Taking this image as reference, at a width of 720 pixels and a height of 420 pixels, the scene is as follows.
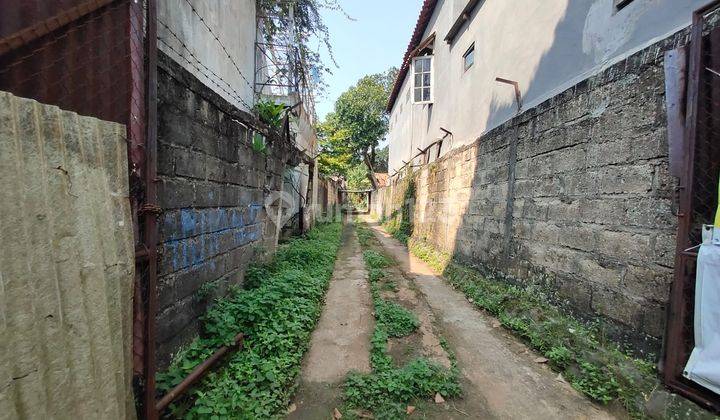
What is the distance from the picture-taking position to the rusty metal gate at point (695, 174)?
2.20 metres

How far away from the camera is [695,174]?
88.8 inches

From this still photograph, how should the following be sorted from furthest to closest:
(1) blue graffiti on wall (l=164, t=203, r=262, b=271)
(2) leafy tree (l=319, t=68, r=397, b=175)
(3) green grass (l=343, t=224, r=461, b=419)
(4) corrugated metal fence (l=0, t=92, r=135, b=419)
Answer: (2) leafy tree (l=319, t=68, r=397, b=175) → (1) blue graffiti on wall (l=164, t=203, r=262, b=271) → (3) green grass (l=343, t=224, r=461, b=419) → (4) corrugated metal fence (l=0, t=92, r=135, b=419)

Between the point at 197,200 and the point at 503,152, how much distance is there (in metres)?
4.45

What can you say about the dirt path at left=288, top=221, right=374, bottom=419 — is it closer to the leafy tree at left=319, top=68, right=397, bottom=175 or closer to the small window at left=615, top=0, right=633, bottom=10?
the small window at left=615, top=0, right=633, bottom=10

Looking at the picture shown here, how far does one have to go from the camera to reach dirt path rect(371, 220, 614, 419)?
2.41m

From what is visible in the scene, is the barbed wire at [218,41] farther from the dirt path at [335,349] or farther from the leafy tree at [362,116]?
the leafy tree at [362,116]

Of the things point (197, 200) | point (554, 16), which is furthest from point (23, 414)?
point (554, 16)

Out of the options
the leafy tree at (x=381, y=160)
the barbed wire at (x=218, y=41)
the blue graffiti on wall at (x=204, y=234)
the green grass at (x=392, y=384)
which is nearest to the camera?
the green grass at (x=392, y=384)

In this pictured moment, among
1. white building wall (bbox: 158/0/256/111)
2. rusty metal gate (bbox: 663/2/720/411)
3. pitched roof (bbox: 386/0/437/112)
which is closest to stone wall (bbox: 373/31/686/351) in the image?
rusty metal gate (bbox: 663/2/720/411)

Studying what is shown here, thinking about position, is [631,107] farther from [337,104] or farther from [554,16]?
[337,104]

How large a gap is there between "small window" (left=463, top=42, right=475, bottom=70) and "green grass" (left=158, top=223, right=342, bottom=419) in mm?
6222

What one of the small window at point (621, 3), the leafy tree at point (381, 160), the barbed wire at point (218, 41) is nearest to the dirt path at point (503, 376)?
the small window at point (621, 3)

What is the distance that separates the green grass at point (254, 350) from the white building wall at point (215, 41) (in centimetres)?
247

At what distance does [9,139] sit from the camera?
1097 millimetres
